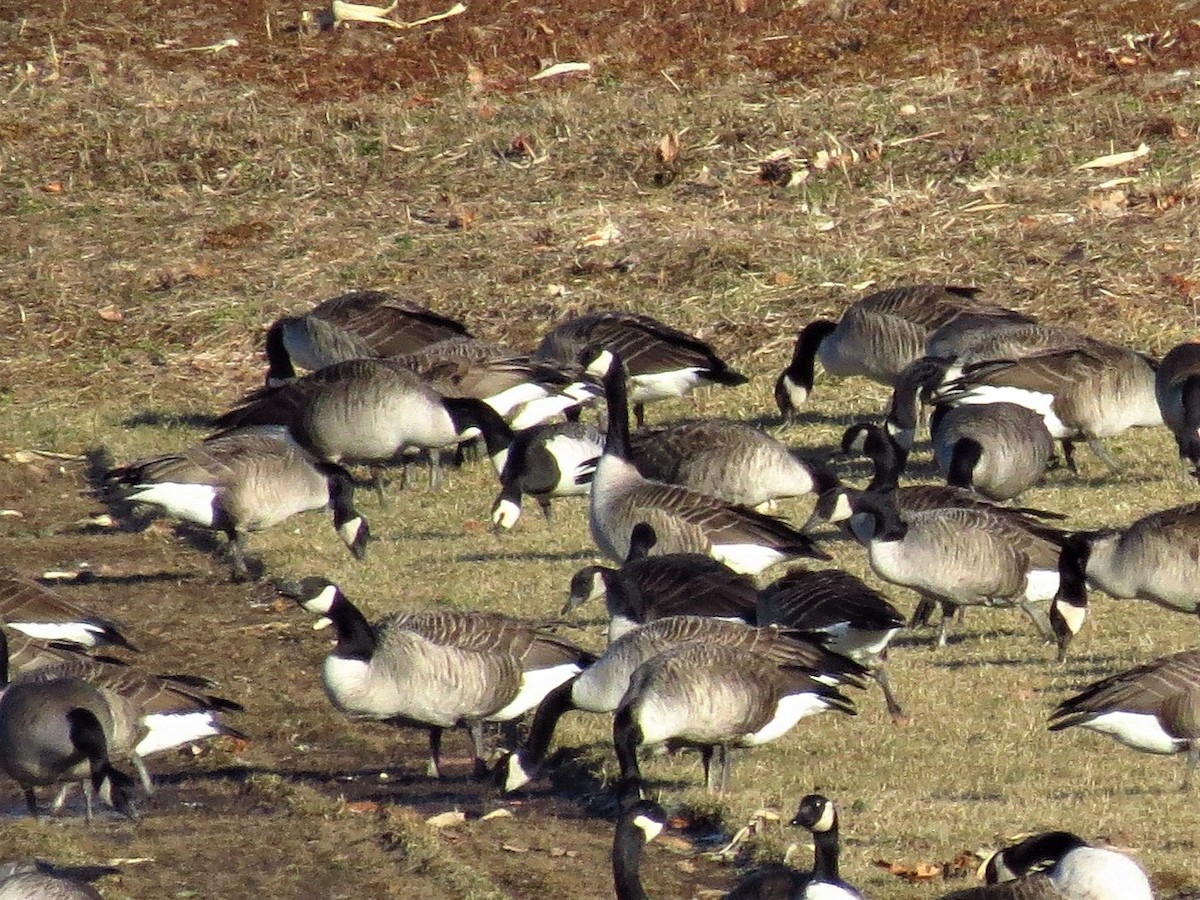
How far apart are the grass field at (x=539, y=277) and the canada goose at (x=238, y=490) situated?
31cm

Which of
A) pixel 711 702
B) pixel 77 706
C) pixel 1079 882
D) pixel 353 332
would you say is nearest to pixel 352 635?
pixel 77 706

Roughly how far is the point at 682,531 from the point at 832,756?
228 centimetres

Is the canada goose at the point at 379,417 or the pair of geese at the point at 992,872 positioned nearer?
the pair of geese at the point at 992,872

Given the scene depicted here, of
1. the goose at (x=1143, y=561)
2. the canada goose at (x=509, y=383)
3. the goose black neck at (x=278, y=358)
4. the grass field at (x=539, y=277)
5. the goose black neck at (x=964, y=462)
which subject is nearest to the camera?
the grass field at (x=539, y=277)

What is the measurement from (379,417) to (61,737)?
5597 millimetres

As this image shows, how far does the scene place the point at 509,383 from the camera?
1469 centimetres

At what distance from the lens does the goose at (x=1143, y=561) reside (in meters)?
10.2

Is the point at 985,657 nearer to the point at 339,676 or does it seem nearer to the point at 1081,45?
the point at 339,676

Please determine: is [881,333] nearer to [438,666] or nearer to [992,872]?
[438,666]

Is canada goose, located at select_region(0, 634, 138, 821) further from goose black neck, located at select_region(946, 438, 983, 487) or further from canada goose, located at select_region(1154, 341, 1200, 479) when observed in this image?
canada goose, located at select_region(1154, 341, 1200, 479)

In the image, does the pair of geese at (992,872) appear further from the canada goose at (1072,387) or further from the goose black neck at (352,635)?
the canada goose at (1072,387)

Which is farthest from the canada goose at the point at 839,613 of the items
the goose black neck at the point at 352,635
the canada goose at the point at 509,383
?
the canada goose at the point at 509,383

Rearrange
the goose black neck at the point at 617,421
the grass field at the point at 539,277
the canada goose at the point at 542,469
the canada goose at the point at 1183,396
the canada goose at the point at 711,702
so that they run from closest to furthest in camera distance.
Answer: the canada goose at the point at 711,702
the grass field at the point at 539,277
the goose black neck at the point at 617,421
the canada goose at the point at 542,469
the canada goose at the point at 1183,396

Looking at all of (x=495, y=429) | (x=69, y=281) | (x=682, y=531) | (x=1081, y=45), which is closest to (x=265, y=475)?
(x=495, y=429)
